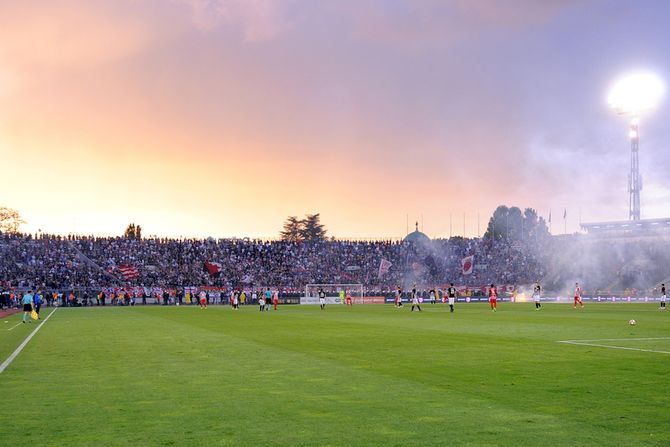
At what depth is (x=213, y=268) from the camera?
88.1 m

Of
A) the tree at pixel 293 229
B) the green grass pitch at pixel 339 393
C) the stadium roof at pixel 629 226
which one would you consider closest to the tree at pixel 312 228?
the tree at pixel 293 229

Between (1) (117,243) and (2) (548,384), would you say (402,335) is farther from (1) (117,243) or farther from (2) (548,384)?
(1) (117,243)

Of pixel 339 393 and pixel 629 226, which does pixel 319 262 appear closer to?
pixel 629 226

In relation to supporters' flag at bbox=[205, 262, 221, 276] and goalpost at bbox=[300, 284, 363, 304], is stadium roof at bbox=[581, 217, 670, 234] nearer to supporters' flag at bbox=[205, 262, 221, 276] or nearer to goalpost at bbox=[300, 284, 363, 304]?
→ goalpost at bbox=[300, 284, 363, 304]

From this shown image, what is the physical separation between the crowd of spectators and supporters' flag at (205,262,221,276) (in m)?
0.18

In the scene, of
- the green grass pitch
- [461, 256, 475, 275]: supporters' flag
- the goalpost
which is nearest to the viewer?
the green grass pitch

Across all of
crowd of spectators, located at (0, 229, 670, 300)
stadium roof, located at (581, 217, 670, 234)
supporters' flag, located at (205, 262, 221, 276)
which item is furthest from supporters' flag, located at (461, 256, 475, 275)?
supporters' flag, located at (205, 262, 221, 276)

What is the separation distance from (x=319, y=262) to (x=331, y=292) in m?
16.3

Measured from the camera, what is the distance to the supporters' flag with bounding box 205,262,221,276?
88.1 m

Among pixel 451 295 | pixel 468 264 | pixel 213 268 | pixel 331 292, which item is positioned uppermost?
pixel 468 264

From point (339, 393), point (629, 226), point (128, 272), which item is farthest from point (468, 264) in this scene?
point (339, 393)

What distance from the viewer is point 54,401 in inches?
480

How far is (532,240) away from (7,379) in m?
103

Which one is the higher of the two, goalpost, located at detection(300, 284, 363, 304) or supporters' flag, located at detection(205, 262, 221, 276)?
supporters' flag, located at detection(205, 262, 221, 276)
